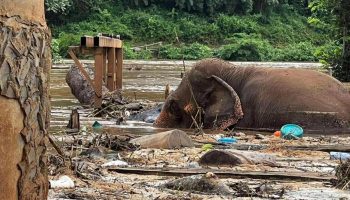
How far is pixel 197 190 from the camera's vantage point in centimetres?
505

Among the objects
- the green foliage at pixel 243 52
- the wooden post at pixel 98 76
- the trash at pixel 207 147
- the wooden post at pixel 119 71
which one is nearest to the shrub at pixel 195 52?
the green foliage at pixel 243 52

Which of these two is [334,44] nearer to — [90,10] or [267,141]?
[267,141]

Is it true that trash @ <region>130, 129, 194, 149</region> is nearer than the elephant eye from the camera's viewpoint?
Yes

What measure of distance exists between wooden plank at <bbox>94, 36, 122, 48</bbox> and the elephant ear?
9.37 feet

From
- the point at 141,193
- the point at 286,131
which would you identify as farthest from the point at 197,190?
the point at 286,131

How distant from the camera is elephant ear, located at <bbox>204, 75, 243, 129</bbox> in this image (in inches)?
415

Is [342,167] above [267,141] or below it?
above

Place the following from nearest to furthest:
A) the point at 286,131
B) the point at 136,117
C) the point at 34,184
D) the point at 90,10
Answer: the point at 34,184 → the point at 286,131 → the point at 136,117 → the point at 90,10

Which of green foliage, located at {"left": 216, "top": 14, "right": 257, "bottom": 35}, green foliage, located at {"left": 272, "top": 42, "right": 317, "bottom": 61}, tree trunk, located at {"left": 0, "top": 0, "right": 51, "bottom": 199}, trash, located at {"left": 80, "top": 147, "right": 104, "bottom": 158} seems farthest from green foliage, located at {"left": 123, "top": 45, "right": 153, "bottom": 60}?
tree trunk, located at {"left": 0, "top": 0, "right": 51, "bottom": 199}

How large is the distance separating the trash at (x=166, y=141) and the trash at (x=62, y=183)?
2720 mm

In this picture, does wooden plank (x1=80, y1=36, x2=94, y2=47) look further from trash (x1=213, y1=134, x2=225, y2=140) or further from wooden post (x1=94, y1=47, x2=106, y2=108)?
trash (x1=213, y1=134, x2=225, y2=140)

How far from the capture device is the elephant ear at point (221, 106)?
10.5 metres

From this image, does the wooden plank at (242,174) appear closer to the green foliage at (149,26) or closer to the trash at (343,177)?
the trash at (343,177)

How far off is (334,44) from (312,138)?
1225 centimetres
